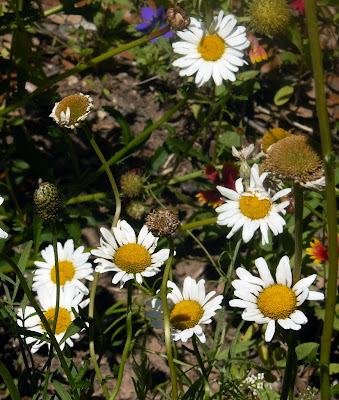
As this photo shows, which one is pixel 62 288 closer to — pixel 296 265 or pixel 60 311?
pixel 60 311

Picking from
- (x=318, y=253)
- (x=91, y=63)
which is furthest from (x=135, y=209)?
(x=318, y=253)

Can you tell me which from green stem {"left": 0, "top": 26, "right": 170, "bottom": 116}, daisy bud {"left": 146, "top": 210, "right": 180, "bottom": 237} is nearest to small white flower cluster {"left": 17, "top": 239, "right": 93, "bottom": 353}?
daisy bud {"left": 146, "top": 210, "right": 180, "bottom": 237}

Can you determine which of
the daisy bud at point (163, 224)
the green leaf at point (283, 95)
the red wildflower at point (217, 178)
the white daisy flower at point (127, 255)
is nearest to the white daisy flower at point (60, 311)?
the white daisy flower at point (127, 255)

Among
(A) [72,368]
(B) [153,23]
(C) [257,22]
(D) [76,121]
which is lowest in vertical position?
(A) [72,368]

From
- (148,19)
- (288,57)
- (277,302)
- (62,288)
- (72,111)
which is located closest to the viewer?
(277,302)

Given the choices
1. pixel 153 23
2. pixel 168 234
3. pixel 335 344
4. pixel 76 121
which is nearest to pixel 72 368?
pixel 168 234

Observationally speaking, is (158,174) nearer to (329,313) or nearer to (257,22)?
(257,22)

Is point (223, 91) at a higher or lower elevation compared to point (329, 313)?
higher

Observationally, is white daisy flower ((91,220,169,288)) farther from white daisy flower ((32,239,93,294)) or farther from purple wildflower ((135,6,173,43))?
purple wildflower ((135,6,173,43))
